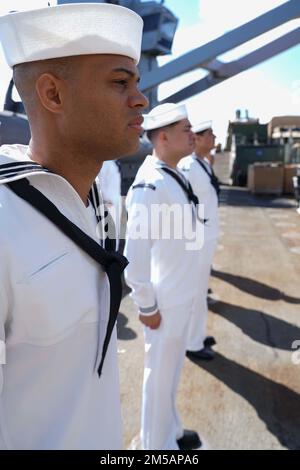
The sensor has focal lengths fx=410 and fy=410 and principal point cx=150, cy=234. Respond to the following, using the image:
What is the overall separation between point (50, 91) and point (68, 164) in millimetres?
166

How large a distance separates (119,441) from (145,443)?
114 cm

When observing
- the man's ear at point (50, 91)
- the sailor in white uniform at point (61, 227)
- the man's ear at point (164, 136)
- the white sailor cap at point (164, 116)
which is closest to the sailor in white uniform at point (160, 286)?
the man's ear at point (164, 136)

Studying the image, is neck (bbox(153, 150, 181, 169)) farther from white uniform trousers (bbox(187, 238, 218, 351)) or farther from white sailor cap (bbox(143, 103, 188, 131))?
white uniform trousers (bbox(187, 238, 218, 351))

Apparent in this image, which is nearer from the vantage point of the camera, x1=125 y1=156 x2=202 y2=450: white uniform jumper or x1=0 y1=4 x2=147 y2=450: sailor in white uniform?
x1=0 y1=4 x2=147 y2=450: sailor in white uniform

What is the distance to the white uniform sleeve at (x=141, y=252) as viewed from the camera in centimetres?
201

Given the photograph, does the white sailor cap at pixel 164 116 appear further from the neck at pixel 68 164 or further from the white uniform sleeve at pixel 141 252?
the neck at pixel 68 164

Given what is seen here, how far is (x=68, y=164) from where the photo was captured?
0.97m

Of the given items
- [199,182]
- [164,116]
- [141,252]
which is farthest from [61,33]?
[199,182]

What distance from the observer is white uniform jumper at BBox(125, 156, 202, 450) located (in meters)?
2.05

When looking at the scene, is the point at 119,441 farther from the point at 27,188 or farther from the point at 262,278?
the point at 262,278

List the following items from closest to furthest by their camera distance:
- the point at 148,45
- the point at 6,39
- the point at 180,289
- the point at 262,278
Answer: the point at 6,39 < the point at 180,289 < the point at 262,278 < the point at 148,45

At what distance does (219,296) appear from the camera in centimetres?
Answer: 453

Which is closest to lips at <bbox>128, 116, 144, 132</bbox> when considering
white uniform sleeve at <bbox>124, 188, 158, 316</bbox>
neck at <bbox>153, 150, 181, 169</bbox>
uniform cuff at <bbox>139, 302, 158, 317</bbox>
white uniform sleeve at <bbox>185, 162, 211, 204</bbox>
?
white uniform sleeve at <bbox>124, 188, 158, 316</bbox>
